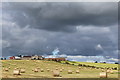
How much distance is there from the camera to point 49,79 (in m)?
26.5

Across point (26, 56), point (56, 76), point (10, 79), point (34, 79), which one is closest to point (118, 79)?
point (56, 76)

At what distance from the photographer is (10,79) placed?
82.4ft

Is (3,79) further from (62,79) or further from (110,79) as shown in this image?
(110,79)

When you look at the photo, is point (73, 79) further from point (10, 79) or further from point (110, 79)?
point (10, 79)

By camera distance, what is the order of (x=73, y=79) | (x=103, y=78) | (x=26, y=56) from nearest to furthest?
(x=73, y=79)
(x=103, y=78)
(x=26, y=56)

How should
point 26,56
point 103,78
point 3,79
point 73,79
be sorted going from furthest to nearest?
point 26,56
point 103,78
point 73,79
point 3,79

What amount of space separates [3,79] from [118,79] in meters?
13.4

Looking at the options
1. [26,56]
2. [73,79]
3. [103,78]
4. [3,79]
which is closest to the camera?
[3,79]

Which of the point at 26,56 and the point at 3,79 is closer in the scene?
the point at 3,79

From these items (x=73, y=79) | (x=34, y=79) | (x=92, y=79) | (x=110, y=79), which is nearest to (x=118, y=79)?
(x=110, y=79)

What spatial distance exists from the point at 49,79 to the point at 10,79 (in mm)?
4412

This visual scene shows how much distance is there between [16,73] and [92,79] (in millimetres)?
9785

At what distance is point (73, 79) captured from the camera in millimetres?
26625

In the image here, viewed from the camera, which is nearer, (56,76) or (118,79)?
(118,79)
